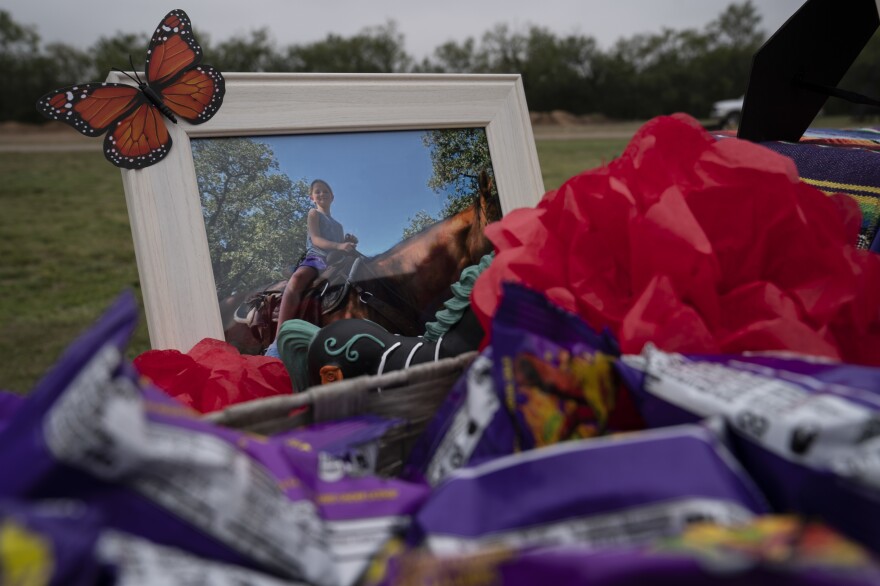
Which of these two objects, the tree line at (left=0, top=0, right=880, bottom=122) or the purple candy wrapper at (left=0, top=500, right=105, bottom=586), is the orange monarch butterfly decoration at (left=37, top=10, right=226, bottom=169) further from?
the tree line at (left=0, top=0, right=880, bottom=122)

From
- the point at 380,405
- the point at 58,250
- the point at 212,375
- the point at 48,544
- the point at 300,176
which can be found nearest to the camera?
the point at 48,544

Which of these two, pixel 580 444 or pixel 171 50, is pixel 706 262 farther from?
pixel 171 50

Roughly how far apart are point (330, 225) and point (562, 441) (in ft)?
1.94

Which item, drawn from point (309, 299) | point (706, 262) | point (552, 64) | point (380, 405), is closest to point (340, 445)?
point (380, 405)

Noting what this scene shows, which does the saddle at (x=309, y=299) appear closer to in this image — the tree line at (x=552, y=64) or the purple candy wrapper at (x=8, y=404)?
the purple candy wrapper at (x=8, y=404)

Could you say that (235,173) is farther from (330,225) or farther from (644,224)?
(644,224)

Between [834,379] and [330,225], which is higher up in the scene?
[330,225]

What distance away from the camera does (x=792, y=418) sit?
34cm

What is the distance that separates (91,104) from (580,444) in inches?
29.1

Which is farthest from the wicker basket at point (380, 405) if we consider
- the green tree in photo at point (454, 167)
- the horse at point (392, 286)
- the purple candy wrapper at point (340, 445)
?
the green tree in photo at point (454, 167)

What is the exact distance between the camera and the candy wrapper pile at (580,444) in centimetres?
27

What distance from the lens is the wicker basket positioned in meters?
0.47

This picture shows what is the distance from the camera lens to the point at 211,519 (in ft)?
1.00

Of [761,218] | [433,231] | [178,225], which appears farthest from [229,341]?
[761,218]
